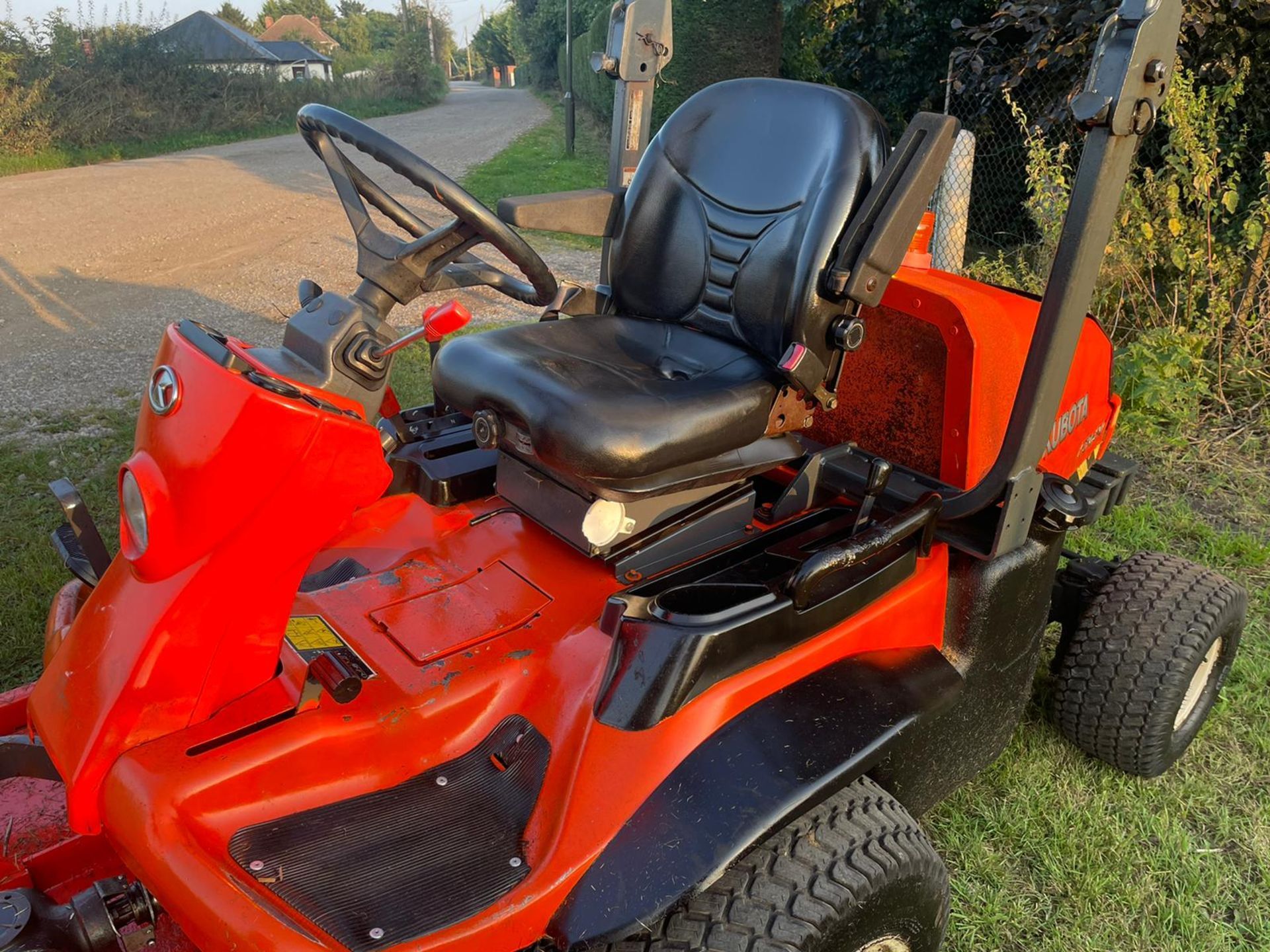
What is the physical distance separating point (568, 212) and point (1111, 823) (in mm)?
1993

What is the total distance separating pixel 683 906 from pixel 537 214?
1.61 m

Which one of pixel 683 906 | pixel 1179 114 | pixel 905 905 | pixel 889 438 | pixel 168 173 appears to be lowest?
pixel 168 173

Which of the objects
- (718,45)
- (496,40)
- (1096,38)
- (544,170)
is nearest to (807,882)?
(1096,38)

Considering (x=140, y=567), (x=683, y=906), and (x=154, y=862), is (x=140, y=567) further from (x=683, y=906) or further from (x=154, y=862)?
(x=683, y=906)

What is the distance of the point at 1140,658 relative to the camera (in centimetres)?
225

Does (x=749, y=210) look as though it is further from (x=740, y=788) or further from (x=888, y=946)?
(x=888, y=946)

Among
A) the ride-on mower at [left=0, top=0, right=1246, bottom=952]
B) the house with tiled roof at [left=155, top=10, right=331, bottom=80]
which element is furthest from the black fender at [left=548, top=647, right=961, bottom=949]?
the house with tiled roof at [left=155, top=10, right=331, bottom=80]

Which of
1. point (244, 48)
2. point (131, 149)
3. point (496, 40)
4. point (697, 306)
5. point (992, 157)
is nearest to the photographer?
point (697, 306)

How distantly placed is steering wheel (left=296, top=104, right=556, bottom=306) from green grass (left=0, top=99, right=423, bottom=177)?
537 inches

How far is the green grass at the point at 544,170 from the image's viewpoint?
10703 mm

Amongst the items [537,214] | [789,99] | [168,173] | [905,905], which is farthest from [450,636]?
[168,173]

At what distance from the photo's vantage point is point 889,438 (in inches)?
90.3

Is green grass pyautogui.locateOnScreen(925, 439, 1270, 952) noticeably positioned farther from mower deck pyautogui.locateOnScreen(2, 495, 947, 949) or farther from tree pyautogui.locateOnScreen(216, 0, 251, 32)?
tree pyautogui.locateOnScreen(216, 0, 251, 32)

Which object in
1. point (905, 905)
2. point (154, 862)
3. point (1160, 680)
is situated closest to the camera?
point (154, 862)
